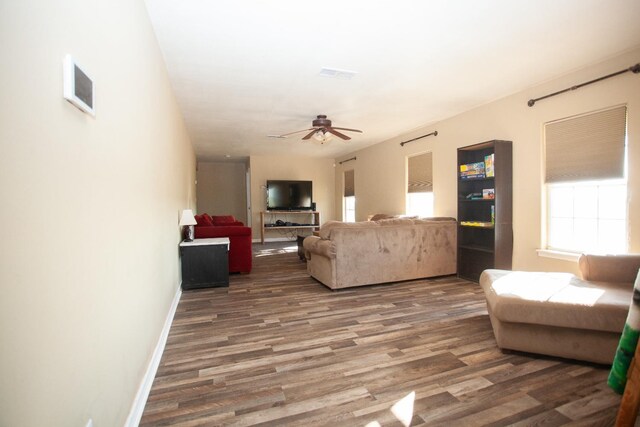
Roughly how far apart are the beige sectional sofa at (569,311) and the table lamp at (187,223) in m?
3.49

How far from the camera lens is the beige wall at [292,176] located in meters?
9.25

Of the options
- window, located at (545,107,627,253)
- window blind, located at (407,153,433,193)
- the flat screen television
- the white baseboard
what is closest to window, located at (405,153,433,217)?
window blind, located at (407,153,433,193)

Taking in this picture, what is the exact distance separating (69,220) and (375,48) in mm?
2841

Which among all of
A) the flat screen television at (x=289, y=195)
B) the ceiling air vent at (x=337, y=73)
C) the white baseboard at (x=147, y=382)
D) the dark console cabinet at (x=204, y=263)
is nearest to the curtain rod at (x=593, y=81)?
the ceiling air vent at (x=337, y=73)

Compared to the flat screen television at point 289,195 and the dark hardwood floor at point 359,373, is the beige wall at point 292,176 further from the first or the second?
the dark hardwood floor at point 359,373

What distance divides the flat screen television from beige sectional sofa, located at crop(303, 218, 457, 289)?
4540mm

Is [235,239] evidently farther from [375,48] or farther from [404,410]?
[404,410]

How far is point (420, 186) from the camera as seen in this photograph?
6023mm

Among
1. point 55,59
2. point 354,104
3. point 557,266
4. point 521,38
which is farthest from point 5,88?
point 557,266

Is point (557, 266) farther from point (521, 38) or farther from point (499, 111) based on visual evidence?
point (521, 38)

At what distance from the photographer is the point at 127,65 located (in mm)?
1700

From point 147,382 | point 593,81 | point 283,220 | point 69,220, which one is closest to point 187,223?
point 147,382

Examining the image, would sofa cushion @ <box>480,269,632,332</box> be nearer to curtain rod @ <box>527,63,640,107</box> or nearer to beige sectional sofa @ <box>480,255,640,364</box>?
beige sectional sofa @ <box>480,255,640,364</box>

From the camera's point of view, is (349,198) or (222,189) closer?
(349,198)
